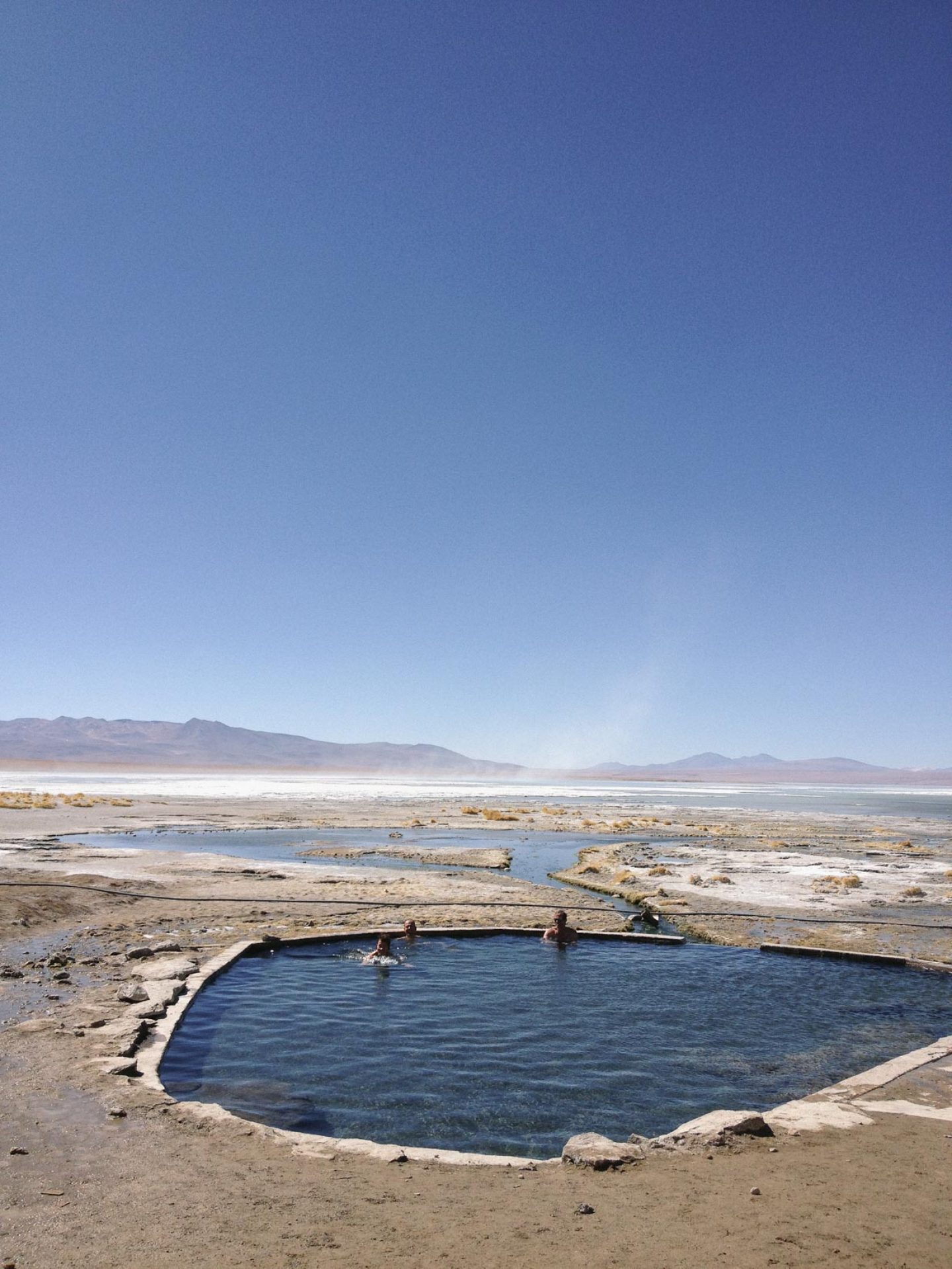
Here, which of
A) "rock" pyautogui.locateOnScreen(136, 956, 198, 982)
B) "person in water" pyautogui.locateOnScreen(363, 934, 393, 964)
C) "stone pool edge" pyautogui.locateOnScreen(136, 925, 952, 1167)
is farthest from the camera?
"person in water" pyautogui.locateOnScreen(363, 934, 393, 964)

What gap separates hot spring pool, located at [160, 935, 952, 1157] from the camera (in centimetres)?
1050

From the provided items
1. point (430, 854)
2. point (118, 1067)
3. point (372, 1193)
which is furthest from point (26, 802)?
point (372, 1193)

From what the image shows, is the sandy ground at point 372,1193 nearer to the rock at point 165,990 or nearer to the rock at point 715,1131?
the rock at point 715,1131

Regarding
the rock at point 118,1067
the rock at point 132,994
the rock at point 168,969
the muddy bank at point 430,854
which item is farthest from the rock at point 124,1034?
the muddy bank at point 430,854

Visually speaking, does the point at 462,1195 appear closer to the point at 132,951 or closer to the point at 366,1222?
the point at 366,1222

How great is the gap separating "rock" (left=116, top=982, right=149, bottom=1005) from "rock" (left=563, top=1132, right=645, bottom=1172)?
8.57 metres

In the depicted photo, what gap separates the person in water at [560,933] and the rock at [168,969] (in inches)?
351

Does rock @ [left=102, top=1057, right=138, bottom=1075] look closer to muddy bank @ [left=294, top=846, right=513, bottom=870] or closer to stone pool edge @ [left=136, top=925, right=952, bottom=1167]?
stone pool edge @ [left=136, top=925, right=952, bottom=1167]

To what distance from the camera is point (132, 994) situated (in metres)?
14.0

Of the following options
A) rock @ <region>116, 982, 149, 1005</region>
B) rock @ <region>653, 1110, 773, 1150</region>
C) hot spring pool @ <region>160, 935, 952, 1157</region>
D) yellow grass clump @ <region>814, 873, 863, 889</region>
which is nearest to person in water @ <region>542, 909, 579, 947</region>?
hot spring pool @ <region>160, 935, 952, 1157</region>

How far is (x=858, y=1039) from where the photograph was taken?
13.7 metres

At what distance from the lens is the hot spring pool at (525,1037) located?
1050 cm

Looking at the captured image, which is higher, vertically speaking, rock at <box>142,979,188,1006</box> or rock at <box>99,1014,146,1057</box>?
rock at <box>99,1014,146,1057</box>

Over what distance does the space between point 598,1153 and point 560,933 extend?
12047mm
